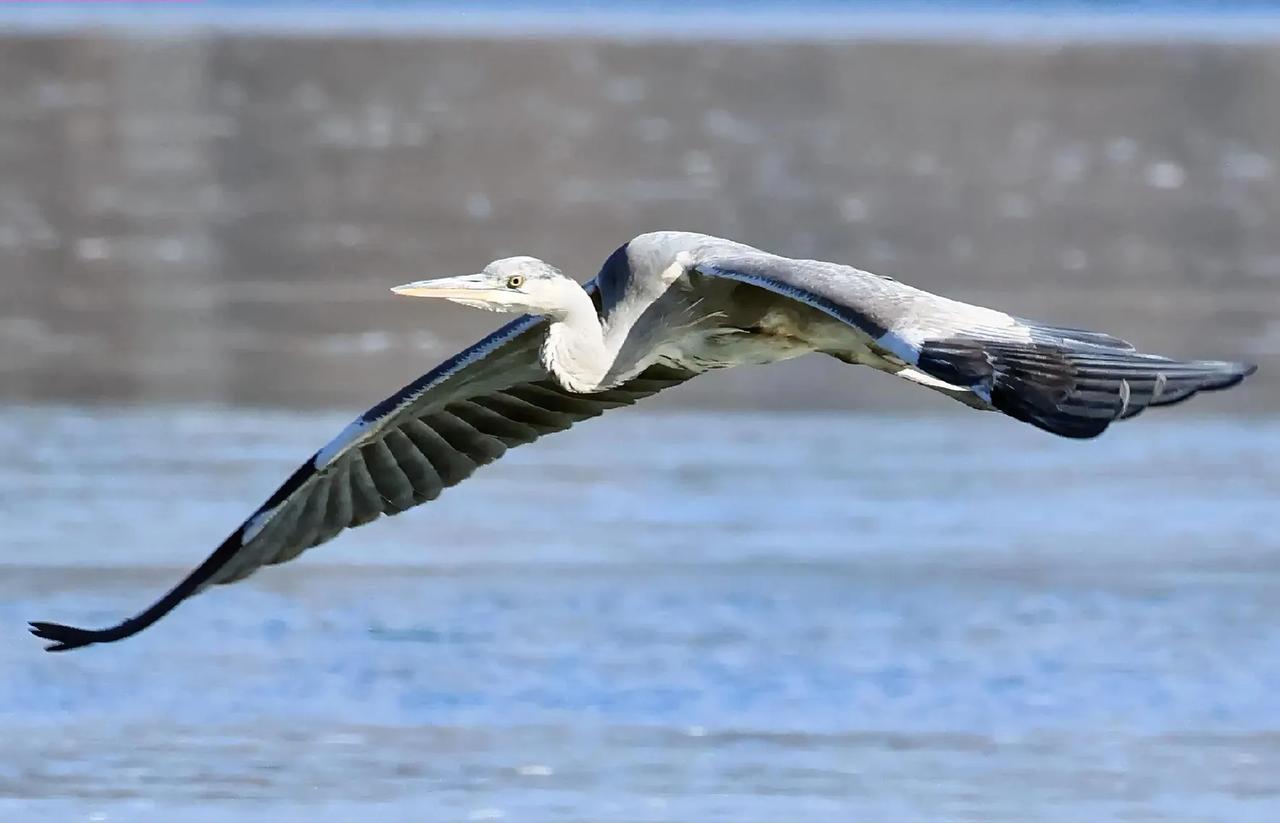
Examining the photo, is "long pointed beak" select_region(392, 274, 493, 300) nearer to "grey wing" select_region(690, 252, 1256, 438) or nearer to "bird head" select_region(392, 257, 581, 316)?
"bird head" select_region(392, 257, 581, 316)

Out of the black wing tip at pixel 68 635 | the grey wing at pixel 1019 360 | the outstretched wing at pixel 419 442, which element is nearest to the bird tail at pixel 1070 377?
the grey wing at pixel 1019 360

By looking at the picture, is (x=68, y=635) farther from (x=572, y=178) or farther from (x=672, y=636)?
(x=572, y=178)

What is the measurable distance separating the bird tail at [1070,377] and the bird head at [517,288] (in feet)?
4.86

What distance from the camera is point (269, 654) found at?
9.12 metres

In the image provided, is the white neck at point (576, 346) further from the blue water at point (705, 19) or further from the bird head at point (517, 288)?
the blue water at point (705, 19)

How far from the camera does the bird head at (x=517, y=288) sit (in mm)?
7410

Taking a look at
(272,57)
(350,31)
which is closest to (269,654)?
(272,57)

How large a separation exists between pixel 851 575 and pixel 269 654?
7.94ft

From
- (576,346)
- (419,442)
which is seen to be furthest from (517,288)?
(419,442)

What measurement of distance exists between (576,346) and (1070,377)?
6.11 feet

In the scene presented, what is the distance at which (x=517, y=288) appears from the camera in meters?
7.53

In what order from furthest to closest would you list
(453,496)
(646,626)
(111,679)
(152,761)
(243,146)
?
1. (243,146)
2. (453,496)
3. (646,626)
4. (111,679)
5. (152,761)

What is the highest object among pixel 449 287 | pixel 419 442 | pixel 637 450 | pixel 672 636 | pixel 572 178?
pixel 572 178

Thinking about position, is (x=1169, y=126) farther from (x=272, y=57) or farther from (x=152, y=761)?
(x=152, y=761)
